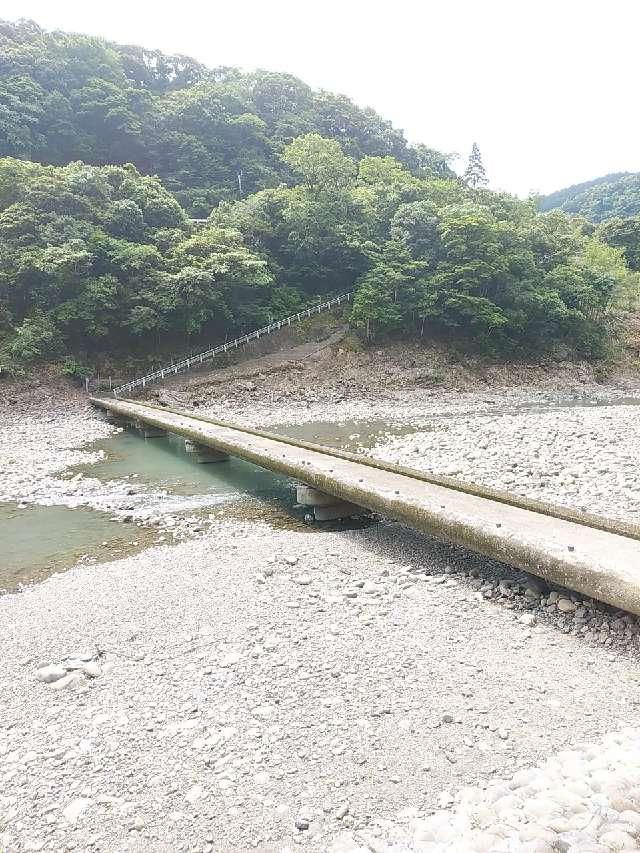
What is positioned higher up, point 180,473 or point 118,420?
point 180,473

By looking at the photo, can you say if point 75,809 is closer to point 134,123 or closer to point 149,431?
point 149,431

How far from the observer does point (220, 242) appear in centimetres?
3731

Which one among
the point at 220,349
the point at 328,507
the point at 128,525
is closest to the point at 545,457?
the point at 328,507

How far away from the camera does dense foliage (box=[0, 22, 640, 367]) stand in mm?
33594

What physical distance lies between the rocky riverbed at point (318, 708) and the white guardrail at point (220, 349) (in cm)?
2809

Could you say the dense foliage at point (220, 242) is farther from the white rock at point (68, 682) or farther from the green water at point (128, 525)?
the white rock at point (68, 682)

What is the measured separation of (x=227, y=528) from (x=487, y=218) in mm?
38979

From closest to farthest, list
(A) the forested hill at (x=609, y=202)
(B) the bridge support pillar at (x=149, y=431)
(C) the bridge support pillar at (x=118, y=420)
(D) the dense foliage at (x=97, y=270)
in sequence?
(B) the bridge support pillar at (x=149, y=431)
(C) the bridge support pillar at (x=118, y=420)
(D) the dense foliage at (x=97, y=270)
(A) the forested hill at (x=609, y=202)

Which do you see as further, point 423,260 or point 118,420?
point 423,260

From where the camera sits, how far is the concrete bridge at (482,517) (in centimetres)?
484

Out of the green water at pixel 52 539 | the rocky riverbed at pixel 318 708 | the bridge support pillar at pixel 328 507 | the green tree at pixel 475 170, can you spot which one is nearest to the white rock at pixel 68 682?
the rocky riverbed at pixel 318 708

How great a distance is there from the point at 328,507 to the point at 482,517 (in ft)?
11.5

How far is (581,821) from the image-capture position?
236 centimetres

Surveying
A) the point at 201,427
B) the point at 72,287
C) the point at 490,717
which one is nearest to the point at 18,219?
the point at 72,287
